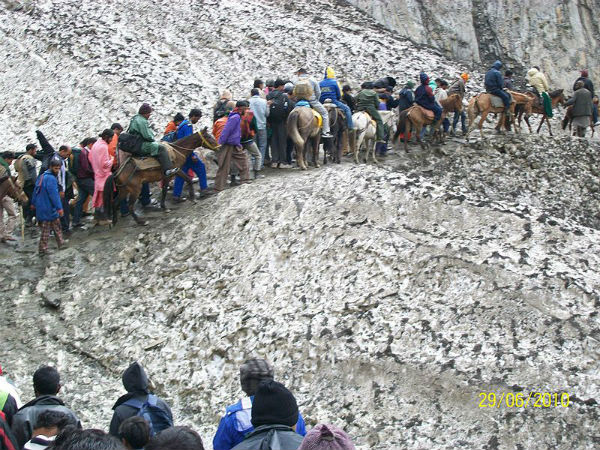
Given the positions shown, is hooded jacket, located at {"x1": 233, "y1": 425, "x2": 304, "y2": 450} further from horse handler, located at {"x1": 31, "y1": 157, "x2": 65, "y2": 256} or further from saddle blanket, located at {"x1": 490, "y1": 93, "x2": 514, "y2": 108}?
saddle blanket, located at {"x1": 490, "y1": 93, "x2": 514, "y2": 108}

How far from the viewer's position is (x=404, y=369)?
35.2ft

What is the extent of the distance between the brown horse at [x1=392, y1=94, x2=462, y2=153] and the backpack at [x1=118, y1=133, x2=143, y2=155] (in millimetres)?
7637

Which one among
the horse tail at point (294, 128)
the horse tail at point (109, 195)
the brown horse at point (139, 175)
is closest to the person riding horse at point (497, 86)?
the horse tail at point (294, 128)

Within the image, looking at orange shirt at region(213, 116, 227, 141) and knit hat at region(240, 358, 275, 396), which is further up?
orange shirt at region(213, 116, 227, 141)

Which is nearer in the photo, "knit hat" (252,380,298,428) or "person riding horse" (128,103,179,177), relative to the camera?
"knit hat" (252,380,298,428)

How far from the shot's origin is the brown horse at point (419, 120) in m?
20.0

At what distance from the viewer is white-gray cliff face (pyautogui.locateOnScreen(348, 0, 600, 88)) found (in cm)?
2930

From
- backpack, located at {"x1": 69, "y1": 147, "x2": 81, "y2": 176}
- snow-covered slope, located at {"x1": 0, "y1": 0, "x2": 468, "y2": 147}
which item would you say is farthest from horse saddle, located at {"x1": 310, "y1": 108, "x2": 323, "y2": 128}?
backpack, located at {"x1": 69, "y1": 147, "x2": 81, "y2": 176}

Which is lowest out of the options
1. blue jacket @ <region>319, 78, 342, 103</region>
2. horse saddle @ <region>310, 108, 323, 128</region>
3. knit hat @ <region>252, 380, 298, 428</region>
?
knit hat @ <region>252, 380, 298, 428</region>

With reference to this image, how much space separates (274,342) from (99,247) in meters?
5.15

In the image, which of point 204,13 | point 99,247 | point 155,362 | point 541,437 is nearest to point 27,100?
point 204,13

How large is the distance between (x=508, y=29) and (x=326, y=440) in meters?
27.9

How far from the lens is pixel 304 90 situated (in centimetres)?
1748

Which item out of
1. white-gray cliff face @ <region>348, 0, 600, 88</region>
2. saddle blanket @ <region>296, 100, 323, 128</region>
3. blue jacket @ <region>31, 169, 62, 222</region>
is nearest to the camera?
blue jacket @ <region>31, 169, 62, 222</region>
